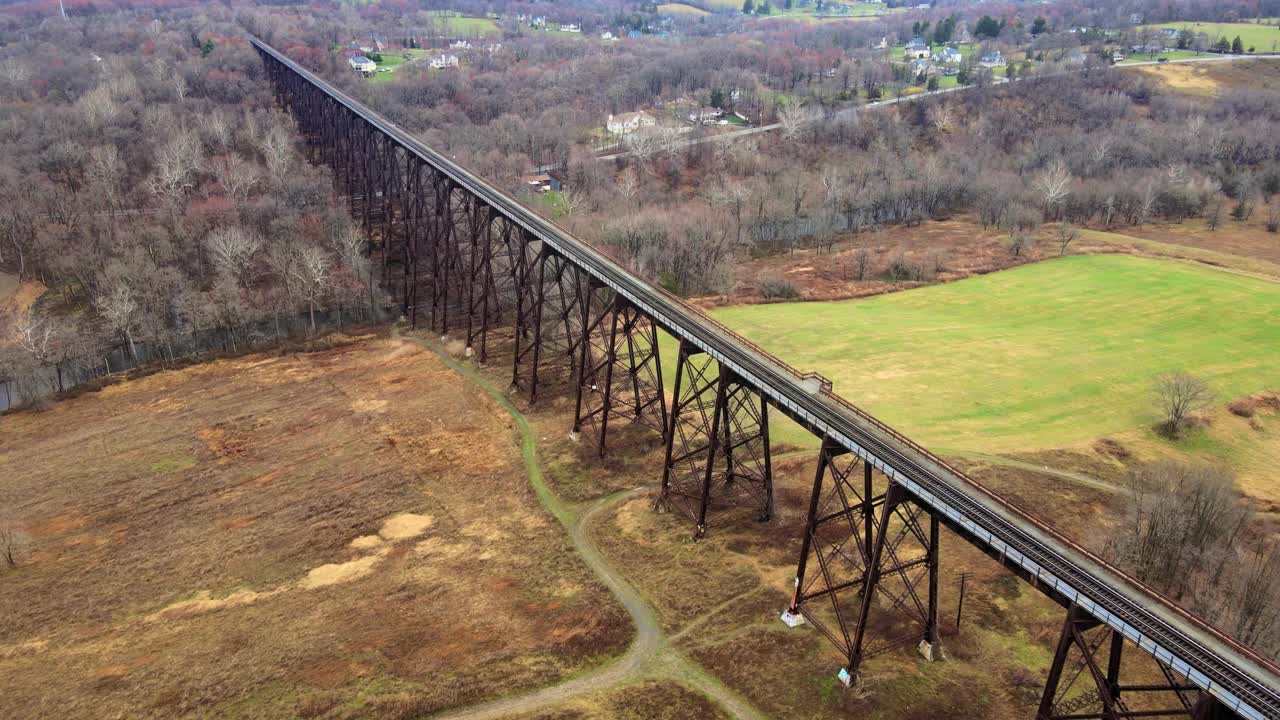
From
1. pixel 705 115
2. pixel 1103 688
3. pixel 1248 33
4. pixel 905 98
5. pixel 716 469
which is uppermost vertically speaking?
pixel 1248 33

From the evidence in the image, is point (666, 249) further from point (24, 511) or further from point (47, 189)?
point (47, 189)

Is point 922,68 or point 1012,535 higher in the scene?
point 922,68

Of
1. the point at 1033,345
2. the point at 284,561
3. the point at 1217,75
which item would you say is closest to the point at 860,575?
the point at 284,561

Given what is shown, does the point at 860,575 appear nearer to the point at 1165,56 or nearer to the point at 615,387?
the point at 615,387

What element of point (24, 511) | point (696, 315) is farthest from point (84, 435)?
point (696, 315)

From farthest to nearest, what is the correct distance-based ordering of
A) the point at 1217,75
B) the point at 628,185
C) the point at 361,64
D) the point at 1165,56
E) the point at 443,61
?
1. the point at 443,61
2. the point at 1165,56
3. the point at 361,64
4. the point at 1217,75
5. the point at 628,185

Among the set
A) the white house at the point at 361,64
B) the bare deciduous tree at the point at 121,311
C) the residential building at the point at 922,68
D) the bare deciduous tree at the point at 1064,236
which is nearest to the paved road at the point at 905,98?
the residential building at the point at 922,68

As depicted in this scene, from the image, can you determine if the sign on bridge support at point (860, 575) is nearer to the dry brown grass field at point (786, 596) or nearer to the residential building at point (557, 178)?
the dry brown grass field at point (786, 596)
